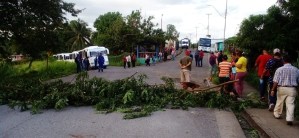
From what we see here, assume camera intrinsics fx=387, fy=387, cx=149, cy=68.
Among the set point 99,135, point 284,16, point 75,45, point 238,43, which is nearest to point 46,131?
point 99,135

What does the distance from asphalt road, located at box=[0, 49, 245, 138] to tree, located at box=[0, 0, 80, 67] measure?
1599 centimetres

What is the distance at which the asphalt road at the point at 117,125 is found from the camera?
8.43 metres

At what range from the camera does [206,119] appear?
10.1 meters

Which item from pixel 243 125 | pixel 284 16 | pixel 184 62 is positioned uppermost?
pixel 284 16

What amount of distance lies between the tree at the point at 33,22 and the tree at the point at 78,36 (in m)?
46.7

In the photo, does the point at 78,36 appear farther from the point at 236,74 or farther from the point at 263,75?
the point at 263,75

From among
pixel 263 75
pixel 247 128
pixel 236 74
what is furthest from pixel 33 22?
pixel 247 128

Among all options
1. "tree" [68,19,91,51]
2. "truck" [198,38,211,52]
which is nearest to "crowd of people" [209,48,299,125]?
"truck" [198,38,211,52]

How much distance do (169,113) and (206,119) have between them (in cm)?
118

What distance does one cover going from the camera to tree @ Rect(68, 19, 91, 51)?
76.4m

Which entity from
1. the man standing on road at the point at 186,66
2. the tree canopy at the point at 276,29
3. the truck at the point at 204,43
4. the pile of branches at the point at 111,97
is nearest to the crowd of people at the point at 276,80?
the pile of branches at the point at 111,97

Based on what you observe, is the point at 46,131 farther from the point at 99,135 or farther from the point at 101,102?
the point at 101,102

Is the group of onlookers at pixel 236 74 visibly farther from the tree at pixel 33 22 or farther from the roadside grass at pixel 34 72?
the tree at pixel 33 22

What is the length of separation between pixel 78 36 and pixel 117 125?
69.7 metres
